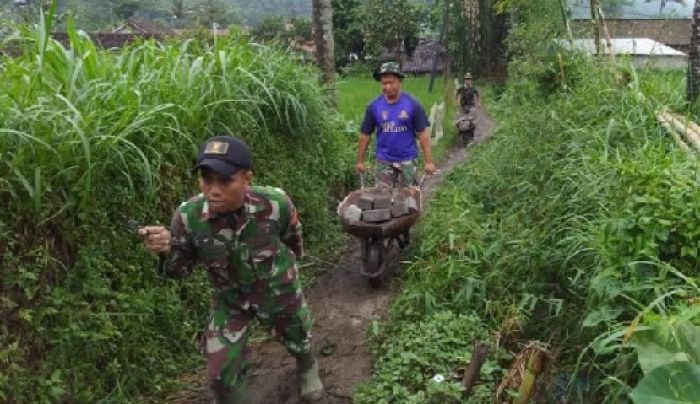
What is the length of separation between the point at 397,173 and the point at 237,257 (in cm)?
322

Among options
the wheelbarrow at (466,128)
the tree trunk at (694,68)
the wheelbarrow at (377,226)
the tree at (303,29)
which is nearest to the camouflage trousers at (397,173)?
the wheelbarrow at (377,226)

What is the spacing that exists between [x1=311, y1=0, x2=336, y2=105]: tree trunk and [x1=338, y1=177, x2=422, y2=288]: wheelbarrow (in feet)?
11.6

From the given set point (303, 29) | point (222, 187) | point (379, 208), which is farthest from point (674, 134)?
point (303, 29)

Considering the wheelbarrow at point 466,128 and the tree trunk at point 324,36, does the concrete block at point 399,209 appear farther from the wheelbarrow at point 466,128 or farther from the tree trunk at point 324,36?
the wheelbarrow at point 466,128

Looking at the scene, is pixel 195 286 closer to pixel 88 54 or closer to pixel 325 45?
pixel 88 54

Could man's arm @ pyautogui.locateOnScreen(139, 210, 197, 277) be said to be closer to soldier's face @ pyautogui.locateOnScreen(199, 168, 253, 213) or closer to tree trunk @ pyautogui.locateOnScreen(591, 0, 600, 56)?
soldier's face @ pyautogui.locateOnScreen(199, 168, 253, 213)

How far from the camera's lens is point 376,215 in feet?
16.4

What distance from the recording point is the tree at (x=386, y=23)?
98.1 feet

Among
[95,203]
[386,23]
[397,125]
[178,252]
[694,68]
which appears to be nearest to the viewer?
[178,252]

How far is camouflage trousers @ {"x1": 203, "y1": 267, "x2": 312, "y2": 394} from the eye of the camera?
307 cm

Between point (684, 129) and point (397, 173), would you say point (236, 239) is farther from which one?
point (684, 129)

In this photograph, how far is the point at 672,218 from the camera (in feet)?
10.4

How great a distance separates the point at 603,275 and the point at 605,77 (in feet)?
17.1

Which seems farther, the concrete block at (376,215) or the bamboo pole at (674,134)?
the concrete block at (376,215)
